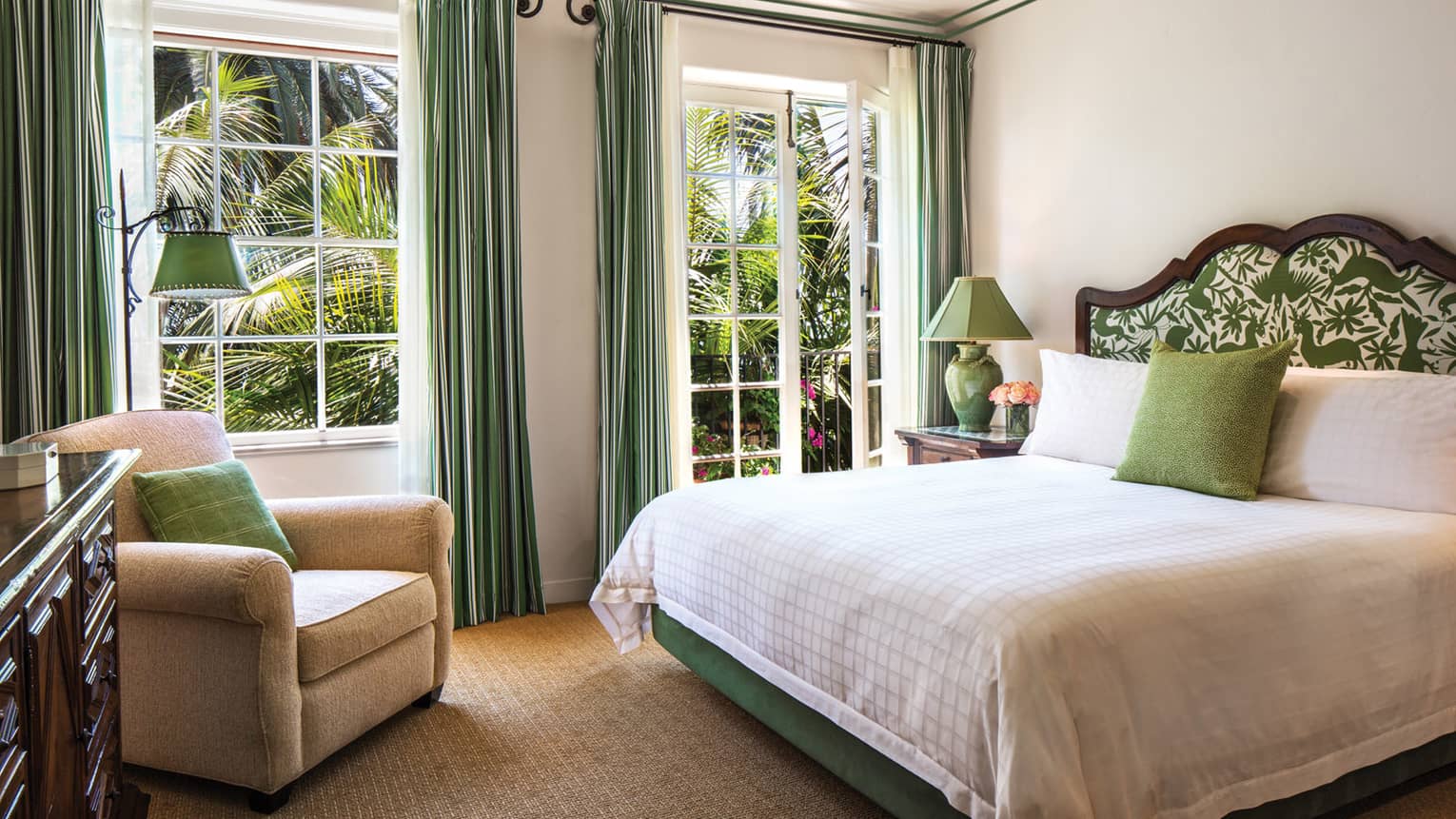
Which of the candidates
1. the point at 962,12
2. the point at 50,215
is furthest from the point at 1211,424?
the point at 50,215

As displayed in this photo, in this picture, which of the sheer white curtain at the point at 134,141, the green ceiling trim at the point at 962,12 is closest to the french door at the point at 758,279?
A: the green ceiling trim at the point at 962,12

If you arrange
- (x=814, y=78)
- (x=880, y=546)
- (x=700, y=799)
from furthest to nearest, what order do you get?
1. (x=814, y=78)
2. (x=700, y=799)
3. (x=880, y=546)

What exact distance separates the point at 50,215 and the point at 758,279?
2.69 m

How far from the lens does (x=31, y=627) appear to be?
1.18 meters

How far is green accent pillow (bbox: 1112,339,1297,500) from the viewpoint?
2.87 metres

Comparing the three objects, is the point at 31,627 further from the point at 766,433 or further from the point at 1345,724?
the point at 766,433

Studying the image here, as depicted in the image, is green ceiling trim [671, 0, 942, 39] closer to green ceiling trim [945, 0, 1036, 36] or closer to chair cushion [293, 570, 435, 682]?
green ceiling trim [945, 0, 1036, 36]

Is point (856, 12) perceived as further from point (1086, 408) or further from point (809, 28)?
point (1086, 408)

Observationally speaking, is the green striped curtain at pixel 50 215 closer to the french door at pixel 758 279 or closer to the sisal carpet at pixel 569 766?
the sisal carpet at pixel 569 766

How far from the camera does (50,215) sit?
3295 millimetres

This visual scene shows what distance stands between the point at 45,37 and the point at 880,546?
9.96 ft

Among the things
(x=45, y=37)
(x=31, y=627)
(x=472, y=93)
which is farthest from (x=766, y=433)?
(x=31, y=627)

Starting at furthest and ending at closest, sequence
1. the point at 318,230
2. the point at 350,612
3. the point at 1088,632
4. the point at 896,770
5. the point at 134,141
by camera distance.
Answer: the point at 318,230 → the point at 134,141 → the point at 350,612 → the point at 896,770 → the point at 1088,632

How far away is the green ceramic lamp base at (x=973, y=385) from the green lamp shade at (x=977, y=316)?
12cm
